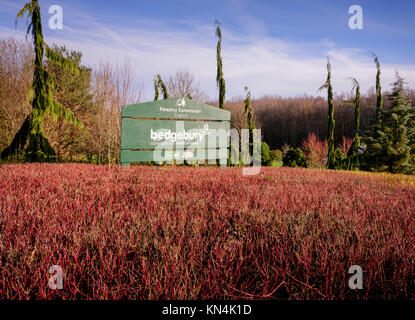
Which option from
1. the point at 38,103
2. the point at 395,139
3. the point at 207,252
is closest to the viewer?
the point at 207,252

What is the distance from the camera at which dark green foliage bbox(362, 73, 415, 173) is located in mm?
9570

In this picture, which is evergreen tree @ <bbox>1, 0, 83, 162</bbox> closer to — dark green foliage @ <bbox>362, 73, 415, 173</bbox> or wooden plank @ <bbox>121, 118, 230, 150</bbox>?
wooden plank @ <bbox>121, 118, 230, 150</bbox>

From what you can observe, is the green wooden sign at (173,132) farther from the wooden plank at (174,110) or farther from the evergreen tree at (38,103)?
the evergreen tree at (38,103)

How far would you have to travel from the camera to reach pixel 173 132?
845 centimetres

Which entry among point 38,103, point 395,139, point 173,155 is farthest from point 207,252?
point 395,139

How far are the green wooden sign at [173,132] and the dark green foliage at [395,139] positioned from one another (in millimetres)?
6047

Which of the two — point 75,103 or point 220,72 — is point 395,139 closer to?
point 220,72

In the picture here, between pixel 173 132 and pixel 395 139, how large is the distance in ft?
27.4

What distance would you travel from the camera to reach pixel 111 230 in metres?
2.04

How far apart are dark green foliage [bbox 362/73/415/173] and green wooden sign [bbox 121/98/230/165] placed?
6047 millimetres

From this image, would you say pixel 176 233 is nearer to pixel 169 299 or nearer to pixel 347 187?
pixel 169 299

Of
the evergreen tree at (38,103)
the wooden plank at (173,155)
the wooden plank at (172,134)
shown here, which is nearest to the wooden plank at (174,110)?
the wooden plank at (172,134)

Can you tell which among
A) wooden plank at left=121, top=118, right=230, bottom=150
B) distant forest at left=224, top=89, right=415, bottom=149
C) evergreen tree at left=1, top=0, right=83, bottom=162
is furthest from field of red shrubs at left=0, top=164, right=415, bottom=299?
distant forest at left=224, top=89, right=415, bottom=149
